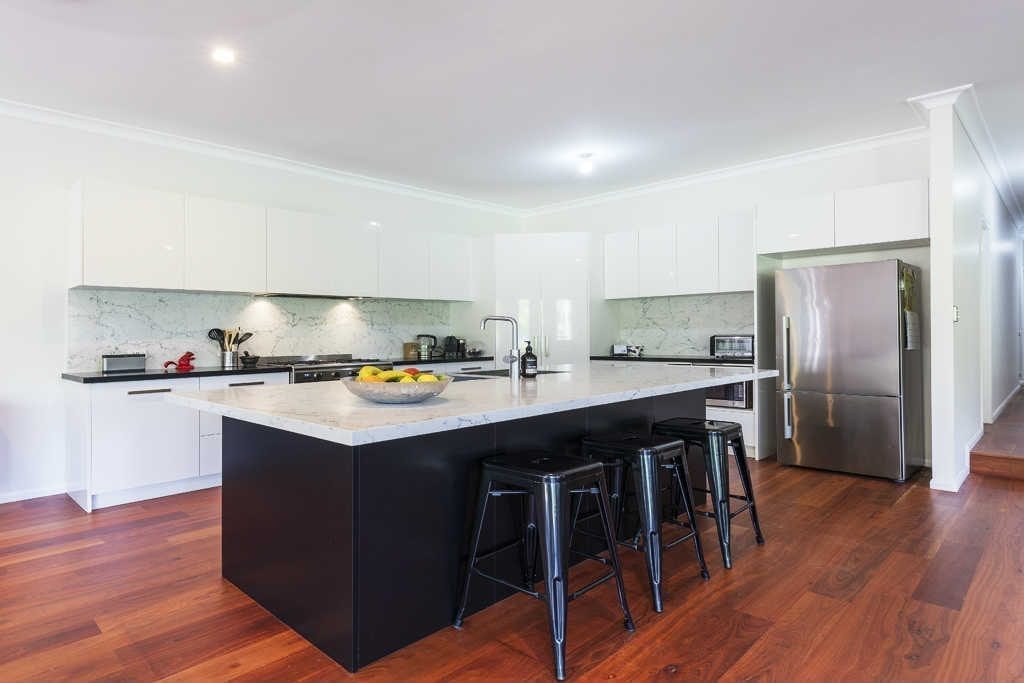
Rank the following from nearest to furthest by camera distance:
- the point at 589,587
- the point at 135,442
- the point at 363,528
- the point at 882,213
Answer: the point at 363,528, the point at 589,587, the point at 135,442, the point at 882,213

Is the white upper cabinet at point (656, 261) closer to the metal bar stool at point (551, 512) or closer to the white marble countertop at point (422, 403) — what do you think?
the white marble countertop at point (422, 403)

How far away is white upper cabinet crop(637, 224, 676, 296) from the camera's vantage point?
19.0ft

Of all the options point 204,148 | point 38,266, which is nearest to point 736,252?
point 204,148

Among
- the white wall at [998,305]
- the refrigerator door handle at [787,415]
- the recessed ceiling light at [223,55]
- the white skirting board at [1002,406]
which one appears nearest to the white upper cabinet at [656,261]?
the refrigerator door handle at [787,415]

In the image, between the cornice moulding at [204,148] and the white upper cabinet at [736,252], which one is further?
the white upper cabinet at [736,252]

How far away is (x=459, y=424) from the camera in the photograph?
6.24ft

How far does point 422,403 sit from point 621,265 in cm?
431

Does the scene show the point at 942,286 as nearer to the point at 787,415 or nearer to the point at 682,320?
the point at 787,415

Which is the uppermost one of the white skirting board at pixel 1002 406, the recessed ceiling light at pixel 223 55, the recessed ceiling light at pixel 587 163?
the recessed ceiling light at pixel 587 163

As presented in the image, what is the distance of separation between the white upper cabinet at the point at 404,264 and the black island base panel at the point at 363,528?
121 inches

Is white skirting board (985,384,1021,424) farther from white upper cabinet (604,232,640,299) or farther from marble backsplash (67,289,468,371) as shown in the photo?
marble backsplash (67,289,468,371)

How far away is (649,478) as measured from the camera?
2.54m

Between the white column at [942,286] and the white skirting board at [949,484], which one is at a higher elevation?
the white column at [942,286]

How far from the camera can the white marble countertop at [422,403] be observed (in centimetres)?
178
